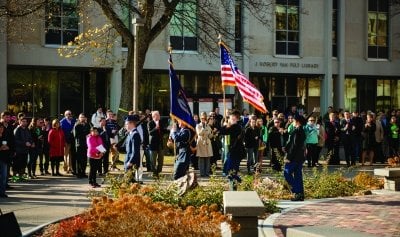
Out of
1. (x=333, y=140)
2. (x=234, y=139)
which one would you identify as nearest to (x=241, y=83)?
(x=234, y=139)

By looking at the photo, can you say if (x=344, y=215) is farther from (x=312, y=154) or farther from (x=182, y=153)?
(x=312, y=154)

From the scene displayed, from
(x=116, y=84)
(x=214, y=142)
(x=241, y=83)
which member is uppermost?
(x=116, y=84)

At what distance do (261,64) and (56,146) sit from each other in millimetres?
23463

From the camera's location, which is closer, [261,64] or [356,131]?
[356,131]

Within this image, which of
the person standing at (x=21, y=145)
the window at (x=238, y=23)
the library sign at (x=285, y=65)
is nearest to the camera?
the person standing at (x=21, y=145)

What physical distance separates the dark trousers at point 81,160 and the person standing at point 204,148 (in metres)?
3.31

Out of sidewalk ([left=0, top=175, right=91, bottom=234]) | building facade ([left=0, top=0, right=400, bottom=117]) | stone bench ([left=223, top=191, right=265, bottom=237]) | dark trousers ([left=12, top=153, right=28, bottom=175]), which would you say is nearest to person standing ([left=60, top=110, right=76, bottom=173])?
sidewalk ([left=0, top=175, right=91, bottom=234])

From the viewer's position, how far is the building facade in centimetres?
3575

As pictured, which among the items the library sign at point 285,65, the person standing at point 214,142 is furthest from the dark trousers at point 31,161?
the library sign at point 285,65

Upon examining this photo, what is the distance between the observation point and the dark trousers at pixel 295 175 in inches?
536

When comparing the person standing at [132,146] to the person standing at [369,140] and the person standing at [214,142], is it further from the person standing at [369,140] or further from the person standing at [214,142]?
the person standing at [369,140]

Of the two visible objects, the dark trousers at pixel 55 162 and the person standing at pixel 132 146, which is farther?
the dark trousers at pixel 55 162

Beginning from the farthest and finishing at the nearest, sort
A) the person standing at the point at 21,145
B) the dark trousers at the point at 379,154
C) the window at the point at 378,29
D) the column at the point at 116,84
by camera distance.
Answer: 1. the window at the point at 378,29
2. the column at the point at 116,84
3. the dark trousers at the point at 379,154
4. the person standing at the point at 21,145

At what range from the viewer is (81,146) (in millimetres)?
18953
